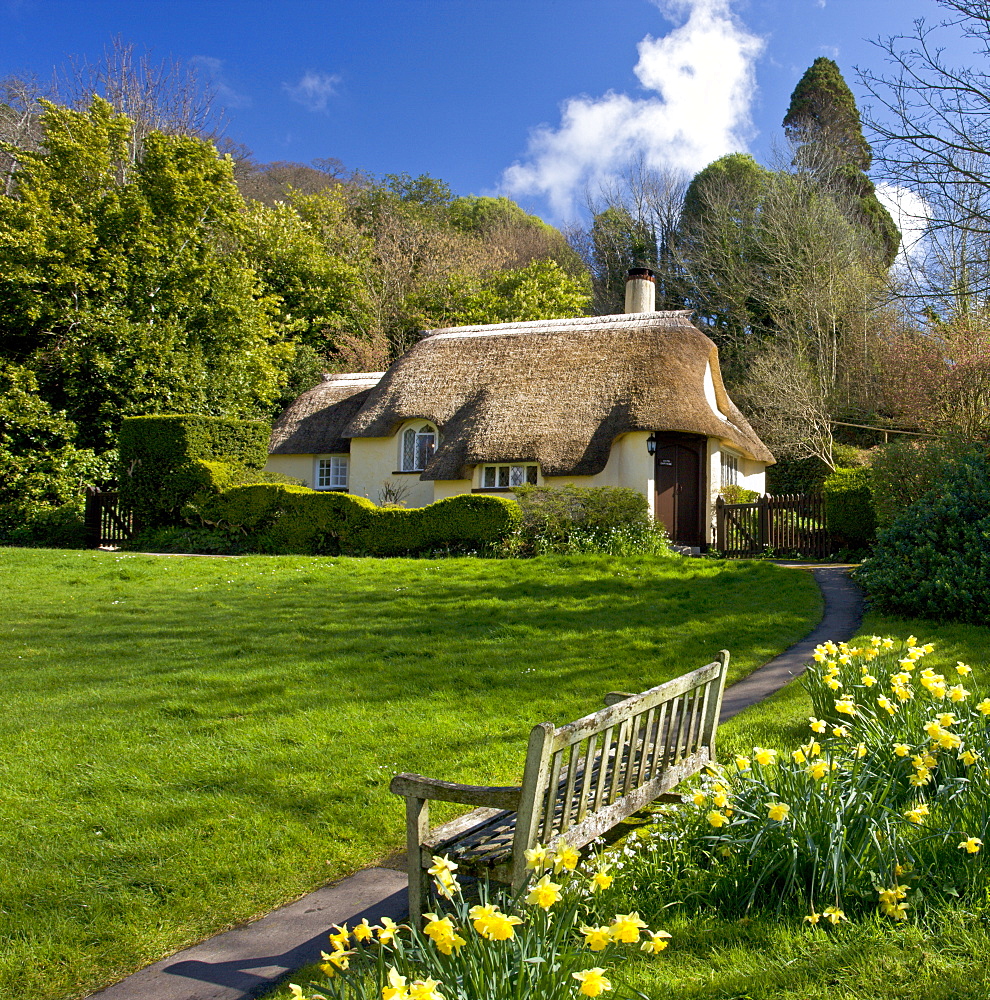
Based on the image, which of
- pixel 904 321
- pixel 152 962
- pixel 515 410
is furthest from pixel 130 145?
pixel 152 962

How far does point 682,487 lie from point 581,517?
489cm

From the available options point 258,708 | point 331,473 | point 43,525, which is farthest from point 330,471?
point 258,708

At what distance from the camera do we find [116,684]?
7316mm

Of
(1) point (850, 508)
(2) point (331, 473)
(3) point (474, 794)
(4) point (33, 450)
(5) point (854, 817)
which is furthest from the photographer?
(2) point (331, 473)

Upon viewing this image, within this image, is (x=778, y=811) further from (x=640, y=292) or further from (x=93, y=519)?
(x=640, y=292)

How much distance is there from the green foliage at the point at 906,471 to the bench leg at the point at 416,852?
35.0 ft

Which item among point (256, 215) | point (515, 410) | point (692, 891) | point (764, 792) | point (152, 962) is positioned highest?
point (256, 215)

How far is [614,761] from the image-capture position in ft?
13.4

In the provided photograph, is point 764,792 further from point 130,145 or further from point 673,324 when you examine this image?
point 130,145

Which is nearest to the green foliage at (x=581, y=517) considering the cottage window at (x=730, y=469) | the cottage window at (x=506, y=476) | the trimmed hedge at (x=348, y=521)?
the trimmed hedge at (x=348, y=521)

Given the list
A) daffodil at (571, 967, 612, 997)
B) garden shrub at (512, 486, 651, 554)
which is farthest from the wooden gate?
daffodil at (571, 967, 612, 997)

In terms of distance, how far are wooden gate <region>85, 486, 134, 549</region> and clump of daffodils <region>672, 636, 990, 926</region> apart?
19971 millimetres

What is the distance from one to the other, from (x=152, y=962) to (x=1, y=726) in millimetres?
3607

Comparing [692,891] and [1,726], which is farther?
[1,726]
